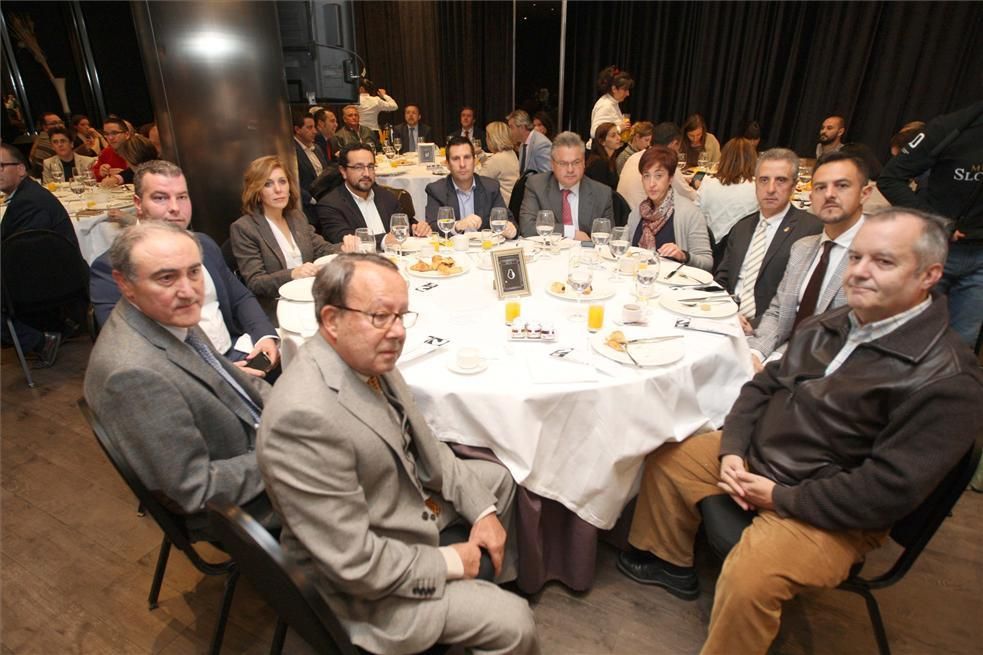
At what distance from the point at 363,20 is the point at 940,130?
34.8 ft

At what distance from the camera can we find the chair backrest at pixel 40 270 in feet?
10.7

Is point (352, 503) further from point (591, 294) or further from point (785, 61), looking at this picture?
point (785, 61)

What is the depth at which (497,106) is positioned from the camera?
11125 mm

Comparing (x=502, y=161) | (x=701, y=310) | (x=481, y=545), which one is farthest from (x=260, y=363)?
(x=502, y=161)

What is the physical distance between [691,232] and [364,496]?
2607mm

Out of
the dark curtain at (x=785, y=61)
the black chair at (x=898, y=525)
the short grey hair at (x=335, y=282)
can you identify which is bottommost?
the black chair at (x=898, y=525)

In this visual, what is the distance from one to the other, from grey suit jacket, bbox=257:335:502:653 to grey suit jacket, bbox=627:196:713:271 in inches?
93.1

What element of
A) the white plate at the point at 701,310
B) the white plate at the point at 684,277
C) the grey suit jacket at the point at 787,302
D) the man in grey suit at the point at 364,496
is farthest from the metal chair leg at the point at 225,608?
the grey suit jacket at the point at 787,302

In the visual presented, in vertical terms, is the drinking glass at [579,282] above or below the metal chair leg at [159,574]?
above

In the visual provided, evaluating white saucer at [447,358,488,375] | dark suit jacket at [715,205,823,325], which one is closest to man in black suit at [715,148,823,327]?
dark suit jacket at [715,205,823,325]

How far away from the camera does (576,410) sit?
1.75 meters

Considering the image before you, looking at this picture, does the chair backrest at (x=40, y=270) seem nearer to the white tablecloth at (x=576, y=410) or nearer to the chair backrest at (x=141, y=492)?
the chair backrest at (x=141, y=492)

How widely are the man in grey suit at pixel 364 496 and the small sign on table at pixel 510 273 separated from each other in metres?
0.98

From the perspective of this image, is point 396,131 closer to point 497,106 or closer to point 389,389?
point 497,106
